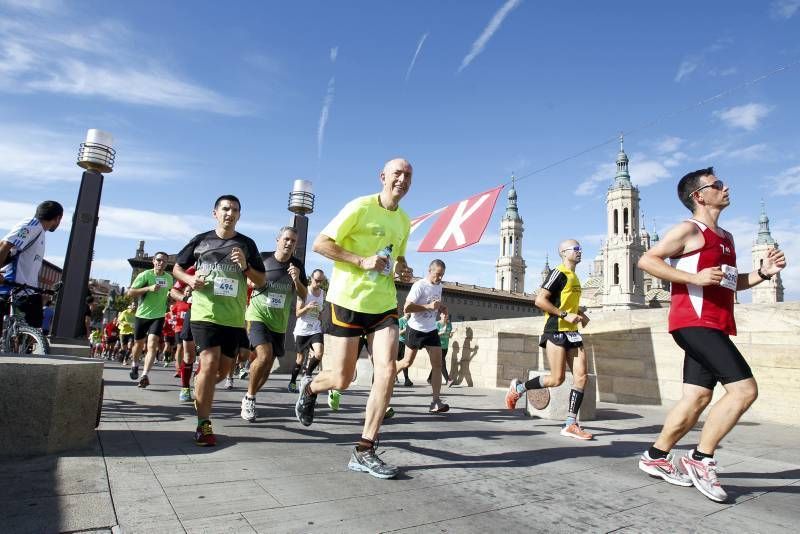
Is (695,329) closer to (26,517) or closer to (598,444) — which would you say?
(598,444)

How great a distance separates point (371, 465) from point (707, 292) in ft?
8.08

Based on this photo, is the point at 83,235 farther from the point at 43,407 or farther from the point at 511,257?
the point at 511,257

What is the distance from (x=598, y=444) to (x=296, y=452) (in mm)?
2727

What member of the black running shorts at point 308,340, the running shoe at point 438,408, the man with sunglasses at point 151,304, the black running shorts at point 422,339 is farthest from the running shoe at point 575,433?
the man with sunglasses at point 151,304

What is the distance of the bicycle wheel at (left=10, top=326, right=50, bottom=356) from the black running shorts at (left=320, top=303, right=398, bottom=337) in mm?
3482

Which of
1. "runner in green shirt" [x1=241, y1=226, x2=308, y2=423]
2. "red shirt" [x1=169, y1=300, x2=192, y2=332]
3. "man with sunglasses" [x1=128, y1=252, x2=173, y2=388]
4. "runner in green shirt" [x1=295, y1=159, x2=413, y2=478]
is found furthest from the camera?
"red shirt" [x1=169, y1=300, x2=192, y2=332]

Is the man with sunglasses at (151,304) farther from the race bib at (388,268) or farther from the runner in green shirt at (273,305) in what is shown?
the race bib at (388,268)

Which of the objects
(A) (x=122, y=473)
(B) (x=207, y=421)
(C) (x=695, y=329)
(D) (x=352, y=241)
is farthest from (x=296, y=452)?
(C) (x=695, y=329)

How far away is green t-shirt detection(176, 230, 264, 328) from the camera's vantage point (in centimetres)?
405

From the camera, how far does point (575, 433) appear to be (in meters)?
4.73

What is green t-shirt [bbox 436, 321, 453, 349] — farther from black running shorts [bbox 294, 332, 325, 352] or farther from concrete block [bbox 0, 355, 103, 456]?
concrete block [bbox 0, 355, 103, 456]

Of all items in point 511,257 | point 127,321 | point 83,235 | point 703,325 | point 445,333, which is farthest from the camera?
point 511,257

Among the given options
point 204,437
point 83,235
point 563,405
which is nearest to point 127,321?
point 204,437

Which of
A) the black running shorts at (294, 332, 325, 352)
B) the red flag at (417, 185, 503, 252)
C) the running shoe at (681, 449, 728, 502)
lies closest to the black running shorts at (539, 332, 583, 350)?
the running shoe at (681, 449, 728, 502)
